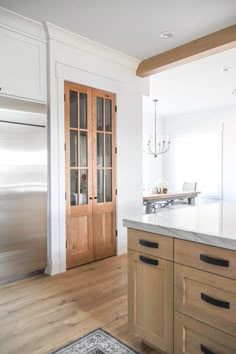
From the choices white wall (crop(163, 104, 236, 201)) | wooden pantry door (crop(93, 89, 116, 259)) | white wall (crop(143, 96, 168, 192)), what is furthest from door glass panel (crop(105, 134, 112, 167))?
white wall (crop(163, 104, 236, 201))

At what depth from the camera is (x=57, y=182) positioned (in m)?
3.28

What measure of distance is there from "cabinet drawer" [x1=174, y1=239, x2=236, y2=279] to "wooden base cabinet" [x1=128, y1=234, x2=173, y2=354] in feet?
0.39

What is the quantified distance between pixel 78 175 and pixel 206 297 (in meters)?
2.40

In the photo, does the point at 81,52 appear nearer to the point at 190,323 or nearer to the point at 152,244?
the point at 152,244

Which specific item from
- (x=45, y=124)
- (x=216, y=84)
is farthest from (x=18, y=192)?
(x=216, y=84)

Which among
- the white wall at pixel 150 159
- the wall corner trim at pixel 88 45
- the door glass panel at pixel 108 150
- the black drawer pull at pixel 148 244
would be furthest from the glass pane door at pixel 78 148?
the white wall at pixel 150 159

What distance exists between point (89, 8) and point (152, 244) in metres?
2.44

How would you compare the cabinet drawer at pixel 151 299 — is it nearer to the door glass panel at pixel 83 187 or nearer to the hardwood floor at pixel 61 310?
the hardwood floor at pixel 61 310

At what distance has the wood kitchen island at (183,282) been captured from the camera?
140cm

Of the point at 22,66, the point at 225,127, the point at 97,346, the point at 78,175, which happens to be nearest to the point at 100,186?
the point at 78,175

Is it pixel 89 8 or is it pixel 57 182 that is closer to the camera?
pixel 89 8

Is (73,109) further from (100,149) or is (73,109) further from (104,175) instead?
(104,175)

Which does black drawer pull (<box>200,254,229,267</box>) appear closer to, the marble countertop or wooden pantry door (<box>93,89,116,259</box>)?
the marble countertop

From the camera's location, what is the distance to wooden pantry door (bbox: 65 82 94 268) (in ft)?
11.2
